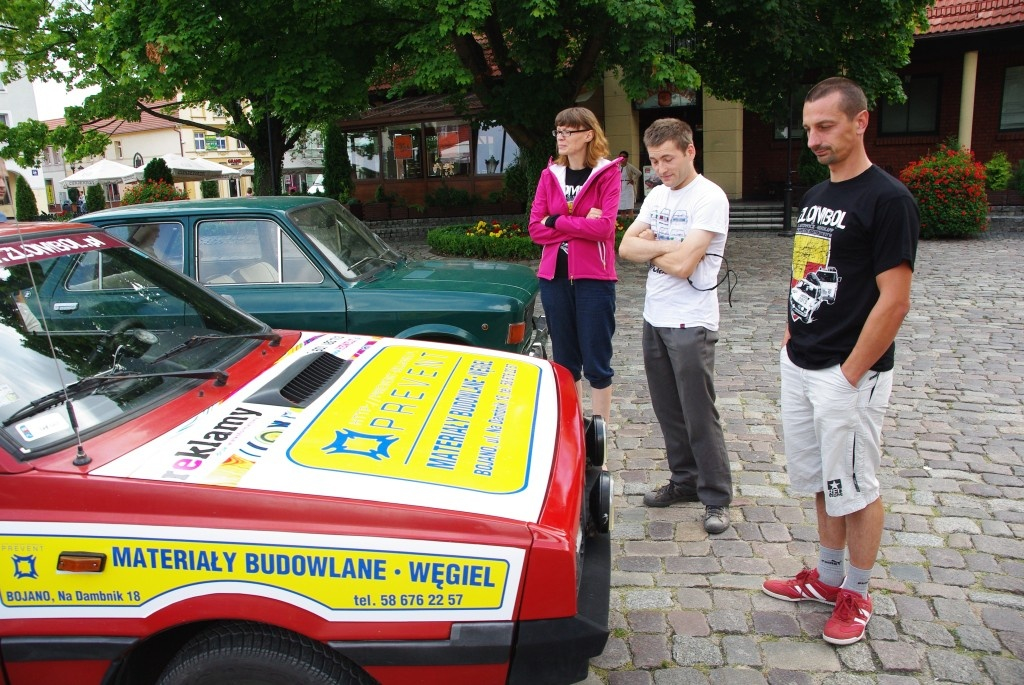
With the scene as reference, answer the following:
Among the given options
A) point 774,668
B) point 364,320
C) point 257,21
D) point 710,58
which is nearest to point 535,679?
point 774,668

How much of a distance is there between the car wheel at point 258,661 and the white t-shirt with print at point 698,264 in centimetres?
247

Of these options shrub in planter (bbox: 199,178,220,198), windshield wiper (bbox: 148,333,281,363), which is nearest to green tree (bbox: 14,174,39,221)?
shrub in planter (bbox: 199,178,220,198)

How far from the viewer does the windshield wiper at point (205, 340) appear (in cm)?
287

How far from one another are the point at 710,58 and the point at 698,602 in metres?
12.8

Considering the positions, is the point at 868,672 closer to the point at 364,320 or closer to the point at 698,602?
the point at 698,602

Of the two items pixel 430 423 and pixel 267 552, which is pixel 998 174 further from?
pixel 267 552

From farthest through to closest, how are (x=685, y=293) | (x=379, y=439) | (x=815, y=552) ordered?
1. (x=685, y=293)
2. (x=815, y=552)
3. (x=379, y=439)

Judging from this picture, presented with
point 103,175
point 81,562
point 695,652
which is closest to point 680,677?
point 695,652

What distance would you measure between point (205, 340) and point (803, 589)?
274 cm

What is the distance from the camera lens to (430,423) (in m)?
2.58

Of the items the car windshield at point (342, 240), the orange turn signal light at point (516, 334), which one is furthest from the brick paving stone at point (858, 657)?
the car windshield at point (342, 240)

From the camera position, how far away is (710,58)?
14.2 m

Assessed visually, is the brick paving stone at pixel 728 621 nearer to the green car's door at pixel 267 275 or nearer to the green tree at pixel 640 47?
the green car's door at pixel 267 275

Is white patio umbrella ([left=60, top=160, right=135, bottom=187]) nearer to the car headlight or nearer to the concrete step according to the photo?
the concrete step
